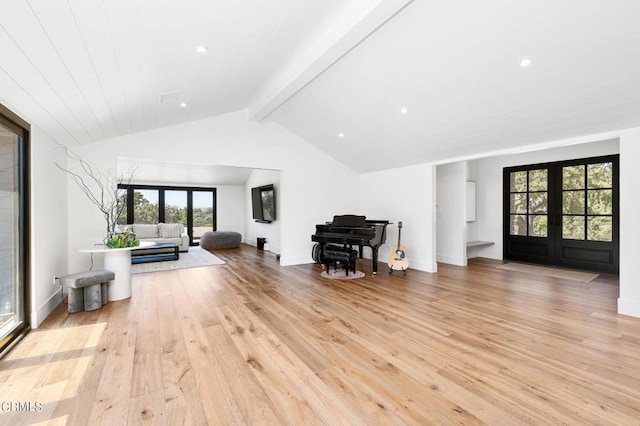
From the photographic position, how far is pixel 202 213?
10578 millimetres

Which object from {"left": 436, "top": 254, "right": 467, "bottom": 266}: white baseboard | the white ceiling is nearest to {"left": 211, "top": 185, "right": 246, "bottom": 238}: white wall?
the white ceiling

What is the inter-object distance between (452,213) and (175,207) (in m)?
8.82

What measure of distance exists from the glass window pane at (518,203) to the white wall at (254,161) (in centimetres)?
366

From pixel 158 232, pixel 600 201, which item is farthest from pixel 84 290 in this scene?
pixel 600 201

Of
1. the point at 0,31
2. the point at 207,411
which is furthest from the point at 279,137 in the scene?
the point at 207,411

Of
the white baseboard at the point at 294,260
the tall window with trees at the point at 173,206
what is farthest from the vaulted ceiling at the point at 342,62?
the tall window with trees at the point at 173,206

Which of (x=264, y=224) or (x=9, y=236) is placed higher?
(x=9, y=236)

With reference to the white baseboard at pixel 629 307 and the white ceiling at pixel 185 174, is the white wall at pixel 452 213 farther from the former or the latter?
the white ceiling at pixel 185 174

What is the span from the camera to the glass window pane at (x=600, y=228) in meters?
5.38

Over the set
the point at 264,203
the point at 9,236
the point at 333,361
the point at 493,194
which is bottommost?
the point at 333,361

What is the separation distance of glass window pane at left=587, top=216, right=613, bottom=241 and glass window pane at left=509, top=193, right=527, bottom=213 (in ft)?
3.87

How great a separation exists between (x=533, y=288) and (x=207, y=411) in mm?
4834

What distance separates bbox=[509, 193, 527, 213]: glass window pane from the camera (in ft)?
21.7

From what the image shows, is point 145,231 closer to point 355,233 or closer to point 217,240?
point 217,240
